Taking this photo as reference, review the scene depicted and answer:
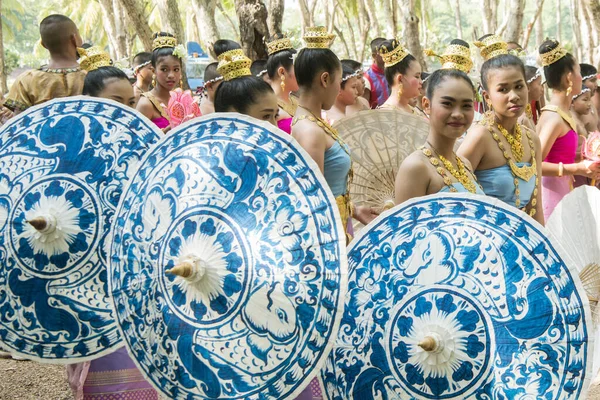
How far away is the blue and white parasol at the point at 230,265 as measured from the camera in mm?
2750

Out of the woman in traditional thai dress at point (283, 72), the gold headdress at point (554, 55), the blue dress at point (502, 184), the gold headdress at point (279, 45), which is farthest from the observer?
the gold headdress at point (279, 45)

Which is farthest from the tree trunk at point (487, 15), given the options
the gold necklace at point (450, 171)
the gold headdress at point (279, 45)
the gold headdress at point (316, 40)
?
the gold necklace at point (450, 171)

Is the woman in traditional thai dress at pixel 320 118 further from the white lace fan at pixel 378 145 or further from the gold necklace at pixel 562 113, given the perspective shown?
the gold necklace at pixel 562 113

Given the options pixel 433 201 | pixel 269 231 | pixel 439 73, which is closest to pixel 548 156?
pixel 439 73

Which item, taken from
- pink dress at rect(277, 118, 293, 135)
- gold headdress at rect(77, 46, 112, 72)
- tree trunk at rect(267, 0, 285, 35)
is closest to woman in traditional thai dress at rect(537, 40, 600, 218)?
pink dress at rect(277, 118, 293, 135)

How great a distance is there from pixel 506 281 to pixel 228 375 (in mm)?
1020

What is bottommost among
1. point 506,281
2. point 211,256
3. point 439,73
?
point 506,281

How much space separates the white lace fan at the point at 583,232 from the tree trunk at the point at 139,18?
26.5 ft

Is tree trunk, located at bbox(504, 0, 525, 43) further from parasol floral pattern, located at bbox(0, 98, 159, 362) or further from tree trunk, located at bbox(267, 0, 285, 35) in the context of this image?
parasol floral pattern, located at bbox(0, 98, 159, 362)

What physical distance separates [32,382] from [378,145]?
9.68 ft

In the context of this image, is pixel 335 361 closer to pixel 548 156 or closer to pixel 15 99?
pixel 548 156

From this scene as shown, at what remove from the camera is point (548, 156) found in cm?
575

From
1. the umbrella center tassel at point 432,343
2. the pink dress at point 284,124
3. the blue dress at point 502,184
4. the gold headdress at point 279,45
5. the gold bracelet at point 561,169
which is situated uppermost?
the gold headdress at point 279,45

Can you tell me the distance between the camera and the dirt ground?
18.0ft
